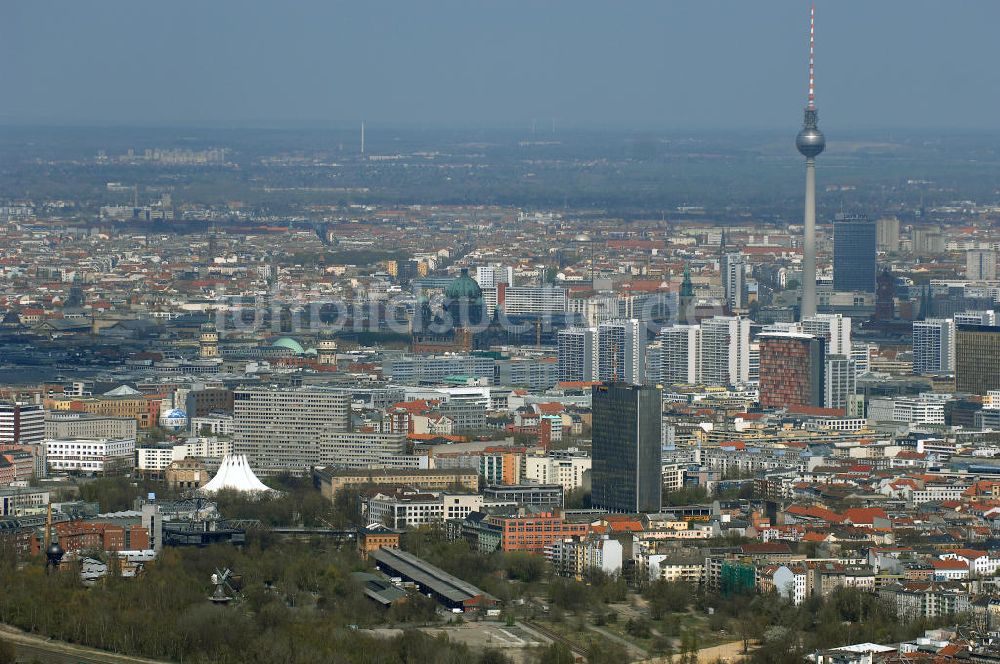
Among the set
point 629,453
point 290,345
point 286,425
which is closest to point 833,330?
point 290,345

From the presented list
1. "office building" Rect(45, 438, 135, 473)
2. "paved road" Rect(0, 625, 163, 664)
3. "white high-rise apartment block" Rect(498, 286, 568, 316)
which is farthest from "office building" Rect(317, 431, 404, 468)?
"white high-rise apartment block" Rect(498, 286, 568, 316)

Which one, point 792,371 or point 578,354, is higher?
point 578,354

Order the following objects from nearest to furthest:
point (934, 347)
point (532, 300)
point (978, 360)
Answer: point (978, 360), point (934, 347), point (532, 300)

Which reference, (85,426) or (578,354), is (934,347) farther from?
(85,426)

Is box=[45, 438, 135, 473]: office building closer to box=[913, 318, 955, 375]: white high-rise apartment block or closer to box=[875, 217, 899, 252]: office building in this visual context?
box=[913, 318, 955, 375]: white high-rise apartment block

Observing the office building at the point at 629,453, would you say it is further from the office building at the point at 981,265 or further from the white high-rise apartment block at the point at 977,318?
the office building at the point at 981,265

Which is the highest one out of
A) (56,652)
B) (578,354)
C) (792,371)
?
(578,354)

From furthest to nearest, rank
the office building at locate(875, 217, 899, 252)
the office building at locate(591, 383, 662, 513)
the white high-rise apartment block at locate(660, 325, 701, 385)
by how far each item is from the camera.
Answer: the office building at locate(875, 217, 899, 252) → the white high-rise apartment block at locate(660, 325, 701, 385) → the office building at locate(591, 383, 662, 513)
